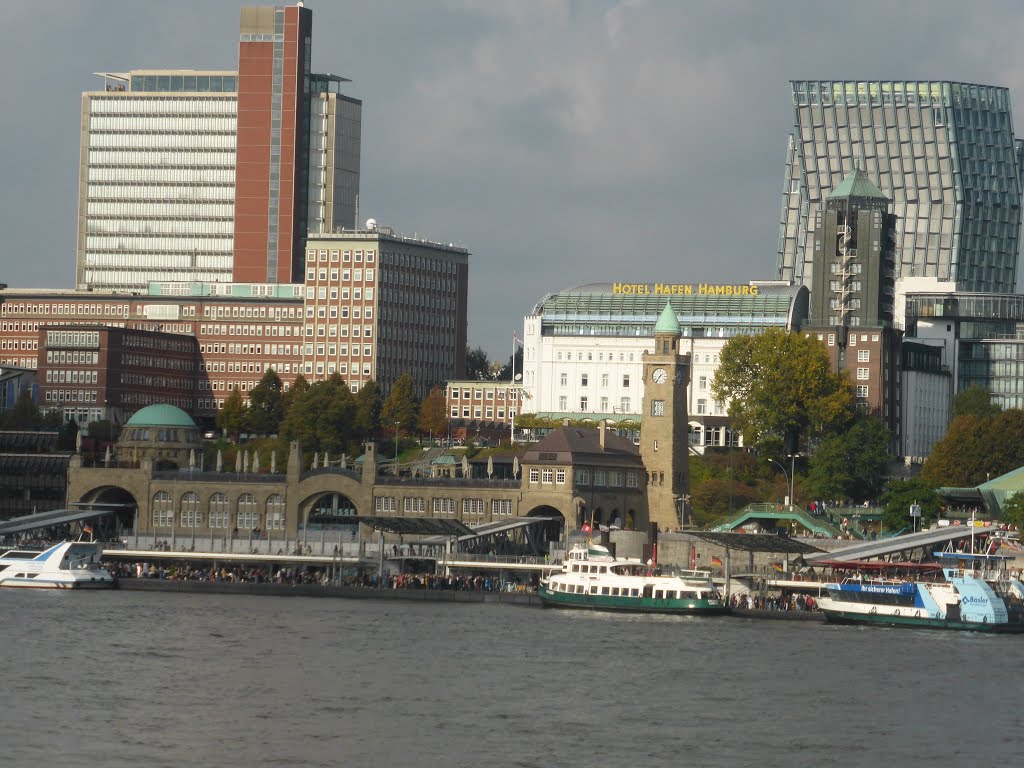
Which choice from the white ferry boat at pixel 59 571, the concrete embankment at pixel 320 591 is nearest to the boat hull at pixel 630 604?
the concrete embankment at pixel 320 591

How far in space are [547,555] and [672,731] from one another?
291 ft

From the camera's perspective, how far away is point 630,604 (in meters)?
162

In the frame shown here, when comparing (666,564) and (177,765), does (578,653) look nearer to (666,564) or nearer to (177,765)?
(177,765)

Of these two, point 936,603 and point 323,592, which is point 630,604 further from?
point 323,592

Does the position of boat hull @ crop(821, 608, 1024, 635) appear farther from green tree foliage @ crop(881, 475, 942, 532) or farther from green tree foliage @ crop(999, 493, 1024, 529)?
green tree foliage @ crop(881, 475, 942, 532)

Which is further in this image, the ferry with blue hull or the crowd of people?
the crowd of people

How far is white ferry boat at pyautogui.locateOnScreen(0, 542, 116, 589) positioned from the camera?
174500 millimetres

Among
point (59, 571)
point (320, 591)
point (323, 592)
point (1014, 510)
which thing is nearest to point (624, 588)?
point (323, 592)

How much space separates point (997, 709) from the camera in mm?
107312

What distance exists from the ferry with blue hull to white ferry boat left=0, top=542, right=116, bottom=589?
181ft

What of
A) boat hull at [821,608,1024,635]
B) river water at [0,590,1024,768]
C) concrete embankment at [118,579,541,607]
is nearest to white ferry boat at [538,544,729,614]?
concrete embankment at [118,579,541,607]

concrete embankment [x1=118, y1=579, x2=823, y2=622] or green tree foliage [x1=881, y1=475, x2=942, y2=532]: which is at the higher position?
green tree foliage [x1=881, y1=475, x2=942, y2=532]

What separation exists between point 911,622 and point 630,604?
1964cm

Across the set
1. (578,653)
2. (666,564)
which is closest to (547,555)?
(666,564)
